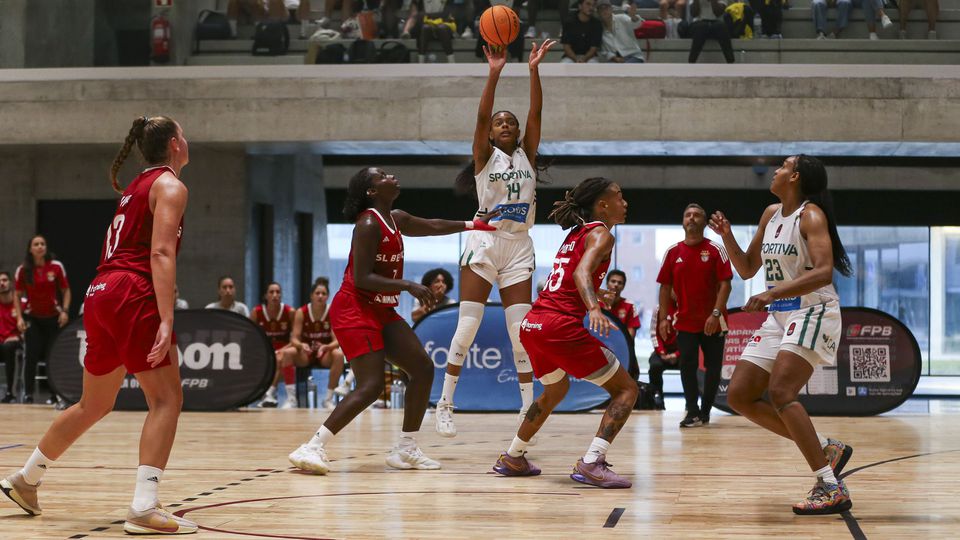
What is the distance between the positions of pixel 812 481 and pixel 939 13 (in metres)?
10.2

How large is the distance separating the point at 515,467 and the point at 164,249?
2495 millimetres

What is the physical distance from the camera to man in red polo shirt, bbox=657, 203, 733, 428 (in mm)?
9391

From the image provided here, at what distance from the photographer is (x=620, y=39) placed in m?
14.4

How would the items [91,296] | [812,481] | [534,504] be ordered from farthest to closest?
[812,481] → [534,504] → [91,296]

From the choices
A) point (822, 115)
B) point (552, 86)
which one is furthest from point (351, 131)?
point (822, 115)

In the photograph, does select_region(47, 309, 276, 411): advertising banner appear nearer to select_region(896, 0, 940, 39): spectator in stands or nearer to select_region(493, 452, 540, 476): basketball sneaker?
select_region(493, 452, 540, 476): basketball sneaker

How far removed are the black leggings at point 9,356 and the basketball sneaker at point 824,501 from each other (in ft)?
33.6

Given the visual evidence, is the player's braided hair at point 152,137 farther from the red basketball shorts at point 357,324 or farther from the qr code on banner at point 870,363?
the qr code on banner at point 870,363

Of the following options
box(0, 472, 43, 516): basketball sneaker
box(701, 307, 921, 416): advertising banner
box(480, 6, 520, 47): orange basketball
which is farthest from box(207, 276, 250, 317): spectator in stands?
box(0, 472, 43, 516): basketball sneaker

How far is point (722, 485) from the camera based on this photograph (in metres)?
5.69

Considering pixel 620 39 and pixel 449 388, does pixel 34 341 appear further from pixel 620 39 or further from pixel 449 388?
pixel 620 39

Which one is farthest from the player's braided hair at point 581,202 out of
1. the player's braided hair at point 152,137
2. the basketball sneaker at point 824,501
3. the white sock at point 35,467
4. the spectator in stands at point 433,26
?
the spectator in stands at point 433,26

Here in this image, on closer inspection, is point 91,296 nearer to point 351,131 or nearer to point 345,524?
point 345,524

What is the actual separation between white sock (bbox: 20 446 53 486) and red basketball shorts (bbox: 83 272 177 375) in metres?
0.57
